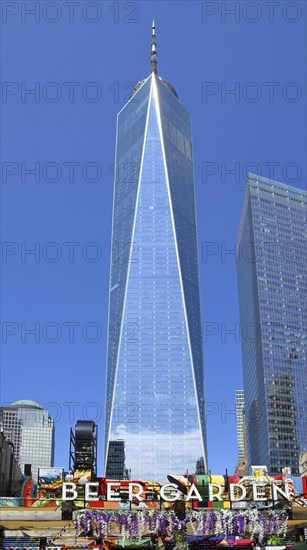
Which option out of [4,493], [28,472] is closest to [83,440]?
[28,472]

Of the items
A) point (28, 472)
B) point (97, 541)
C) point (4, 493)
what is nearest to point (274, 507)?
point (97, 541)

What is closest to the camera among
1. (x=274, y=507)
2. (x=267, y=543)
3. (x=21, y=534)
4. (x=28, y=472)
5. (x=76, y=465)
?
(x=21, y=534)

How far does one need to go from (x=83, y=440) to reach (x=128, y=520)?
49.1 m

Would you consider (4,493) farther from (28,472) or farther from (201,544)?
(201,544)

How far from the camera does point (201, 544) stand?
35375mm

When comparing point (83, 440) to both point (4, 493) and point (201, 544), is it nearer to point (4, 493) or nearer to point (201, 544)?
point (4, 493)

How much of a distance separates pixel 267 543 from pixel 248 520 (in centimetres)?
155

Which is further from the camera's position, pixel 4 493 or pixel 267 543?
pixel 4 493

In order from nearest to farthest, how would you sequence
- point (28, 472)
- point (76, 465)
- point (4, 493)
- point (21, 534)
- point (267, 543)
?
point (21, 534) → point (267, 543) → point (4, 493) → point (76, 465) → point (28, 472)

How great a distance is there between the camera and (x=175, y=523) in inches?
1359

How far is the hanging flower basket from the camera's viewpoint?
34.3 meters

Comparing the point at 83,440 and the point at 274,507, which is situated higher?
the point at 83,440

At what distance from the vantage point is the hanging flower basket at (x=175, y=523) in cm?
3434

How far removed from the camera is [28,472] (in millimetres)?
86750
